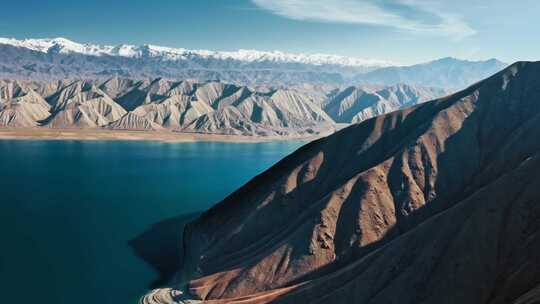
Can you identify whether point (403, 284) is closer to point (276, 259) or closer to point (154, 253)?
point (276, 259)

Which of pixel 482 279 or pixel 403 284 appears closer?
pixel 482 279

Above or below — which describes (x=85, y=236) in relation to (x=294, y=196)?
below

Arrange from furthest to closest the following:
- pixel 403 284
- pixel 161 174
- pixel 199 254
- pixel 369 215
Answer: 1. pixel 161 174
2. pixel 199 254
3. pixel 369 215
4. pixel 403 284

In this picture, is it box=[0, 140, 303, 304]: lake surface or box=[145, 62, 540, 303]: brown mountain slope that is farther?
box=[0, 140, 303, 304]: lake surface

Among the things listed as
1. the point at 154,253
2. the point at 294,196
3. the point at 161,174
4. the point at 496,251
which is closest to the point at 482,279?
the point at 496,251

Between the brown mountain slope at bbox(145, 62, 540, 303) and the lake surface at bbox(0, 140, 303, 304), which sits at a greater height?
the brown mountain slope at bbox(145, 62, 540, 303)
